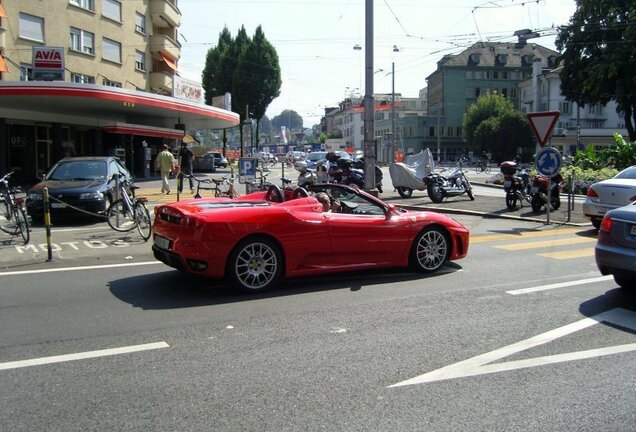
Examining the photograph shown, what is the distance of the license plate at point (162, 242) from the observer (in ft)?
23.0

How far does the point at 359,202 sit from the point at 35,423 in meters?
5.36

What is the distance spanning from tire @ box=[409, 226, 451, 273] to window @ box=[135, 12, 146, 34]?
119 ft

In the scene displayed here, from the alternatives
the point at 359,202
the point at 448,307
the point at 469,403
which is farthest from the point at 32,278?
the point at 469,403

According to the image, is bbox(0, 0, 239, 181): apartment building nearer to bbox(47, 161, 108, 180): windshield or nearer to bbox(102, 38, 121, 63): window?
bbox(102, 38, 121, 63): window

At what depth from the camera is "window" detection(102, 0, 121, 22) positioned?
Answer: 117 feet

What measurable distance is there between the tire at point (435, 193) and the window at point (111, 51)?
81.9ft

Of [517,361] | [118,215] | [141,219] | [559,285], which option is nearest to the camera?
[517,361]

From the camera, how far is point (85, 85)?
25.0 m

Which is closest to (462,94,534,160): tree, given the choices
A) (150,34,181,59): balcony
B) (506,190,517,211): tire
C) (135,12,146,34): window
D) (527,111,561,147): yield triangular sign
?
(150,34,181,59): balcony

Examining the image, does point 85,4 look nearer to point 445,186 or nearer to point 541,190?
point 445,186

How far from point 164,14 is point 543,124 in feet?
112

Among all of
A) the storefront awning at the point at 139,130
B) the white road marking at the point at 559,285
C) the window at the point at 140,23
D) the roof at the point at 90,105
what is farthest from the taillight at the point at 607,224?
the window at the point at 140,23

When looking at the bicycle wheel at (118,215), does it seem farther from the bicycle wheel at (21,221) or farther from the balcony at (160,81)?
the balcony at (160,81)

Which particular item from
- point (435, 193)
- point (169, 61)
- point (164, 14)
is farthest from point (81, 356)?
point (169, 61)
